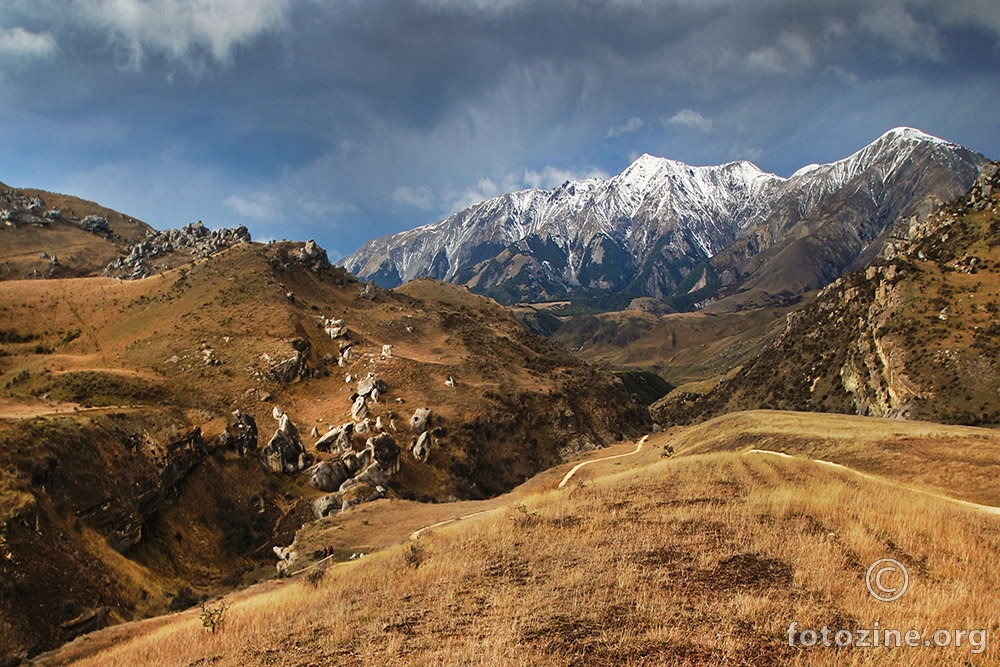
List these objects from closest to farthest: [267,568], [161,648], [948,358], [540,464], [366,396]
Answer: [161,648], [267,568], [366,396], [540,464], [948,358]

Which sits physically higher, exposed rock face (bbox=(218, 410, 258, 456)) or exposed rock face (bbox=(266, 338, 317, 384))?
exposed rock face (bbox=(266, 338, 317, 384))

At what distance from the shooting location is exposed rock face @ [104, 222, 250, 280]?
324ft

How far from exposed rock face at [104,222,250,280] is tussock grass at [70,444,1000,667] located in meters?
94.8

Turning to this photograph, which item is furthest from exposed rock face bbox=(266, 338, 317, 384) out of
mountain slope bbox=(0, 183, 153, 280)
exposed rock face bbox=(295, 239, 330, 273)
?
mountain slope bbox=(0, 183, 153, 280)

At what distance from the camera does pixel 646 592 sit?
32.6 feet

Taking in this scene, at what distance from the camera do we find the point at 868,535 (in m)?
12.0

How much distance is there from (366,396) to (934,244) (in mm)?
118616

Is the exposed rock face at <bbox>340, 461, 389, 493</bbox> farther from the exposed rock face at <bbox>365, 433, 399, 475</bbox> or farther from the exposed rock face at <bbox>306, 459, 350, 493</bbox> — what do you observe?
the exposed rock face at <bbox>306, 459, 350, 493</bbox>

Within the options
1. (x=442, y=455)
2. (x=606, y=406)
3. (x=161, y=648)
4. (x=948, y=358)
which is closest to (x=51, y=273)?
(x=442, y=455)

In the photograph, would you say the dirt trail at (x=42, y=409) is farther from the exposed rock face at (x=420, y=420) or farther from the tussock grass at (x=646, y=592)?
the tussock grass at (x=646, y=592)

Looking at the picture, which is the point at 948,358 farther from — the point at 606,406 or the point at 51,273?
the point at 51,273
